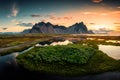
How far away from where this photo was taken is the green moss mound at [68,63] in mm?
A: 27611

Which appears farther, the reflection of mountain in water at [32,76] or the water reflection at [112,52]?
the water reflection at [112,52]

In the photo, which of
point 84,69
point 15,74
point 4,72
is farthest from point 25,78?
point 84,69

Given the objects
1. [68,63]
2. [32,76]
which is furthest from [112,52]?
[32,76]

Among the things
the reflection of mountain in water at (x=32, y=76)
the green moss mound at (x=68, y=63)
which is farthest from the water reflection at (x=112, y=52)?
the reflection of mountain in water at (x=32, y=76)

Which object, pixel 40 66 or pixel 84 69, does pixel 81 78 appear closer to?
pixel 84 69

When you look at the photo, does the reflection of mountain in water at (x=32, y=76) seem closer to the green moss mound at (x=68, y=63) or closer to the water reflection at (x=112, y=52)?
the green moss mound at (x=68, y=63)

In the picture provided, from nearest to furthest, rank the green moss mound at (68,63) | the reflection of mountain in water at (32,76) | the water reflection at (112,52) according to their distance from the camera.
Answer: the reflection of mountain in water at (32,76)
the green moss mound at (68,63)
the water reflection at (112,52)

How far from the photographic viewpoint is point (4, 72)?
27.7 meters

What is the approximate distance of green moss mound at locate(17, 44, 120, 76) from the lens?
27611 millimetres

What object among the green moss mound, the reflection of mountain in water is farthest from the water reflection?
the reflection of mountain in water

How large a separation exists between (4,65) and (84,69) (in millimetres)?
13205

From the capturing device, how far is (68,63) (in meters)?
30.8

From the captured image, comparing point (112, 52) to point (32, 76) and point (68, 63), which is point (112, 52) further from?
point (32, 76)

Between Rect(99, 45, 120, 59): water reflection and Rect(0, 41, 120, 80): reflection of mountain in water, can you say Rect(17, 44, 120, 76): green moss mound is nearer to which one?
Rect(0, 41, 120, 80): reflection of mountain in water
